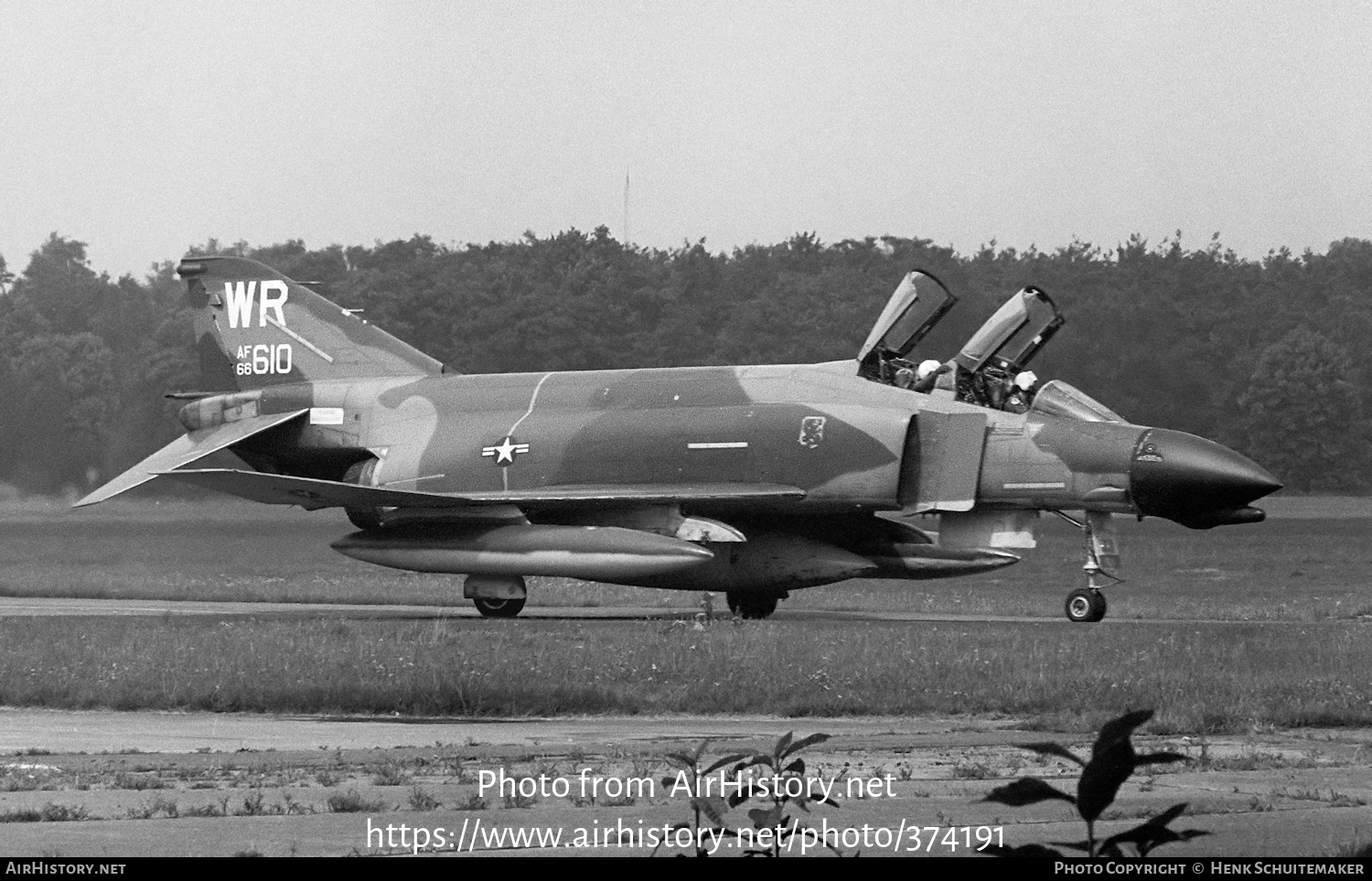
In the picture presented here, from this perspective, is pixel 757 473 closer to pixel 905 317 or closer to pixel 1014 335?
pixel 905 317

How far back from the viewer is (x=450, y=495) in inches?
817

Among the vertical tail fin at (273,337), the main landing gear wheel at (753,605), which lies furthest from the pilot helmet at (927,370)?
the vertical tail fin at (273,337)

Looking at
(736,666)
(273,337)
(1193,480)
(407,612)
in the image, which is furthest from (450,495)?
(1193,480)

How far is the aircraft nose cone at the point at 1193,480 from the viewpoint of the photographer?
1784cm

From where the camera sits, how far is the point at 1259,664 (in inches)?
559

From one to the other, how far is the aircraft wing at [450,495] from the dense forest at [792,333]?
47.2ft

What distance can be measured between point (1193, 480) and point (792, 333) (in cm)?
2883

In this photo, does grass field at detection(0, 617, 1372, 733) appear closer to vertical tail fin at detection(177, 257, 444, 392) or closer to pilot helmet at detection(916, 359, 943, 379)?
pilot helmet at detection(916, 359, 943, 379)

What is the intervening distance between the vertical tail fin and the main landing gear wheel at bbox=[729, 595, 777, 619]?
5200 millimetres

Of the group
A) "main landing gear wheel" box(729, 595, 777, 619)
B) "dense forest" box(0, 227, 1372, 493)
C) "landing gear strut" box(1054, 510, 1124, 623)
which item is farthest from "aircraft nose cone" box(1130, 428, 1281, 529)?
"dense forest" box(0, 227, 1372, 493)

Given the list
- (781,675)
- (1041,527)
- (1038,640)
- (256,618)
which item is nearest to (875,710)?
(781,675)

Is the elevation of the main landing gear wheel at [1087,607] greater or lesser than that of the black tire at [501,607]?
greater

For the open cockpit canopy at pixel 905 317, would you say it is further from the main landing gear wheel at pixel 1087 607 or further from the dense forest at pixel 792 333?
the dense forest at pixel 792 333

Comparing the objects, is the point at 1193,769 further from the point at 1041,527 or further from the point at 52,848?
the point at 1041,527
